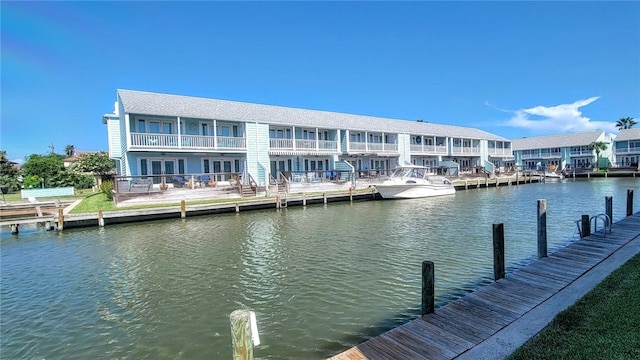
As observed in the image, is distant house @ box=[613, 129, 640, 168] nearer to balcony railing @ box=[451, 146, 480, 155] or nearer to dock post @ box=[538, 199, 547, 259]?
balcony railing @ box=[451, 146, 480, 155]

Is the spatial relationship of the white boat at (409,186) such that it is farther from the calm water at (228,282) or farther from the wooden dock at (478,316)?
the wooden dock at (478,316)

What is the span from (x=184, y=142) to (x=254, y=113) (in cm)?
847

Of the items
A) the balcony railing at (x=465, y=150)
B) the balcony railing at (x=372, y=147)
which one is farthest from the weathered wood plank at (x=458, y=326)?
the balcony railing at (x=465, y=150)

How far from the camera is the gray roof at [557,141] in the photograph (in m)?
67.7

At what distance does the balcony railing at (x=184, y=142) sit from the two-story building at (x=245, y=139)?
2.4 inches

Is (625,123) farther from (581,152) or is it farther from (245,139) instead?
(245,139)

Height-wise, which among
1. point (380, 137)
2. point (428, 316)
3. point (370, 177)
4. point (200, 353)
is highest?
point (380, 137)

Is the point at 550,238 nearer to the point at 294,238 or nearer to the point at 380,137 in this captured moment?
the point at 294,238

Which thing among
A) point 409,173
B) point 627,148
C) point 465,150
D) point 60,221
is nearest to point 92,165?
point 60,221

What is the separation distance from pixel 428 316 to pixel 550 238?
371 inches

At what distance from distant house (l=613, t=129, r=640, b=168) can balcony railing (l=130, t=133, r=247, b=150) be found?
232 feet

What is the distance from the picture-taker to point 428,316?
5387mm

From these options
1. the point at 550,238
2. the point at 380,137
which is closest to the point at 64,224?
the point at 550,238

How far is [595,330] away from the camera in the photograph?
420cm
